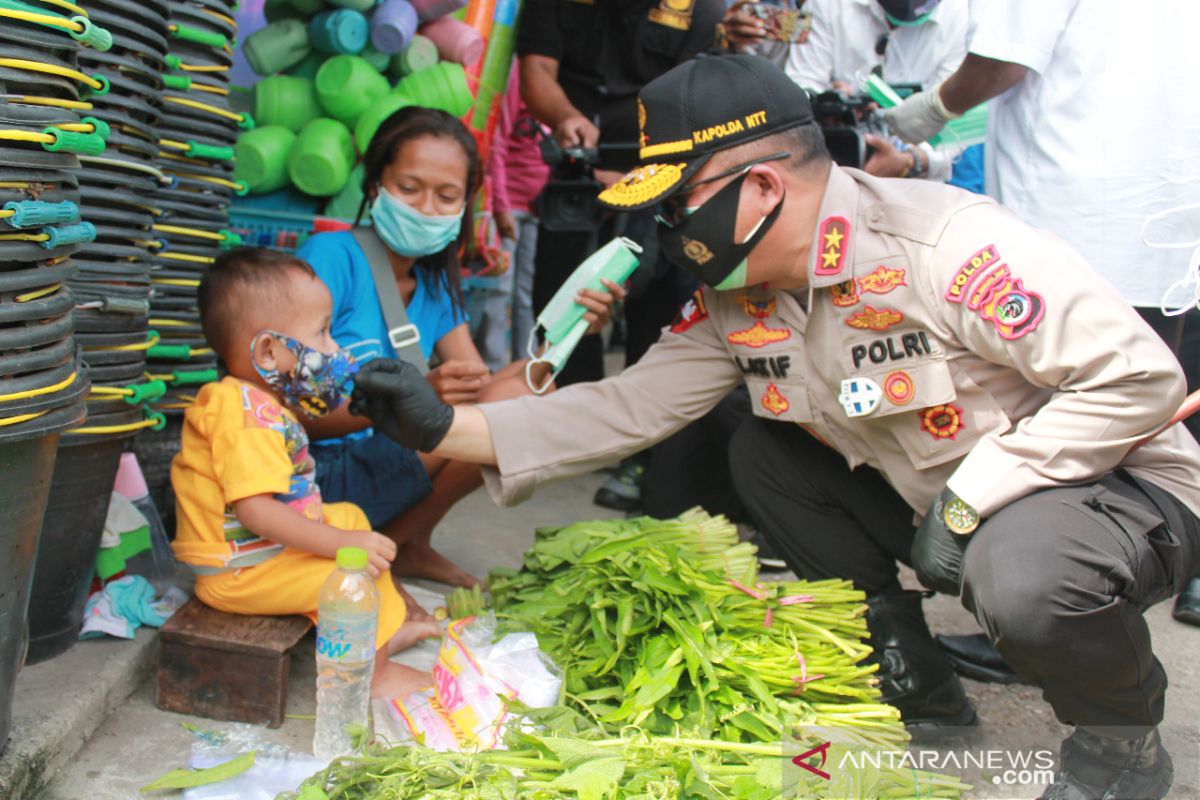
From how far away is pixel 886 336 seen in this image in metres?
2.52

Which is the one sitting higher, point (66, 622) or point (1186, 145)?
point (1186, 145)

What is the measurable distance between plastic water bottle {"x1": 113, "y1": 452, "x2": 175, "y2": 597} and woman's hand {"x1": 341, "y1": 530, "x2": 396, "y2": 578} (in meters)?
0.77

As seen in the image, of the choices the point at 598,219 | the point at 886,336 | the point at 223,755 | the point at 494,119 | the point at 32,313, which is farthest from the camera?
the point at 494,119

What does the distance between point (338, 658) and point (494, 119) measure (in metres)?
2.95

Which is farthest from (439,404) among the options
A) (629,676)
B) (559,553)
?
(629,676)

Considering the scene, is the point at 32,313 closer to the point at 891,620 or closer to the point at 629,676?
the point at 629,676

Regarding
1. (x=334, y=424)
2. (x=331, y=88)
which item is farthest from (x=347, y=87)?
(x=334, y=424)

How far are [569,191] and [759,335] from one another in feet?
5.39

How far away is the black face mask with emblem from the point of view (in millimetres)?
2449

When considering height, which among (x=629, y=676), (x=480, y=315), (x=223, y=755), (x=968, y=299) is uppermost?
(x=968, y=299)

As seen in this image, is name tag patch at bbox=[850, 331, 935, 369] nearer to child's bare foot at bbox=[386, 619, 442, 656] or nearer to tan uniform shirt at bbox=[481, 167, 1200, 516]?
tan uniform shirt at bbox=[481, 167, 1200, 516]

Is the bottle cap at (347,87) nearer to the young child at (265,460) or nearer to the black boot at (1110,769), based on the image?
the young child at (265,460)

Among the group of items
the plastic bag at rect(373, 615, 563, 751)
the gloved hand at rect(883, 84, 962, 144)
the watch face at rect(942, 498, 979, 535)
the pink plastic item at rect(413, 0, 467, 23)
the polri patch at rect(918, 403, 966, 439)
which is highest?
the pink plastic item at rect(413, 0, 467, 23)

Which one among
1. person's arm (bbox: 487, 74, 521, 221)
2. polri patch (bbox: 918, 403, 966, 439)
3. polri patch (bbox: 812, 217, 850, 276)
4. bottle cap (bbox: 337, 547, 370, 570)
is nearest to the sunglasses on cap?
polri patch (bbox: 812, 217, 850, 276)
